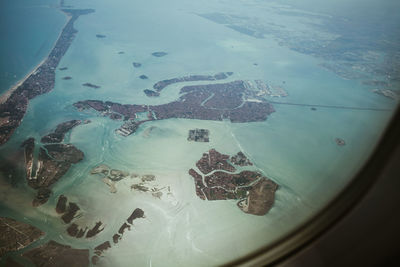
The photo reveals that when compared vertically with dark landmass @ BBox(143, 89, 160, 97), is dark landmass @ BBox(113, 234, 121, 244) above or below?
below

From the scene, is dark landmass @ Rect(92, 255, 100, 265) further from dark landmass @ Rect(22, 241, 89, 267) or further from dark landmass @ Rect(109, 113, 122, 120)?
dark landmass @ Rect(109, 113, 122, 120)

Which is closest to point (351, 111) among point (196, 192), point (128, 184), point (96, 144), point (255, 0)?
point (196, 192)

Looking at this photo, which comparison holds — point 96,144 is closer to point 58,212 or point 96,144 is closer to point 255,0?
point 58,212

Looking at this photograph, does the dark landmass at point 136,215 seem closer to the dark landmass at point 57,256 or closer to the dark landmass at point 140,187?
the dark landmass at point 140,187

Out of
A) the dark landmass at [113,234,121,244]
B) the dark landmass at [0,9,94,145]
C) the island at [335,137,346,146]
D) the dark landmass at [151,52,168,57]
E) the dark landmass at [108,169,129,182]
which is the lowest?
the dark landmass at [108,169,129,182]

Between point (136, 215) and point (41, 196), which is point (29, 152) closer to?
point (41, 196)

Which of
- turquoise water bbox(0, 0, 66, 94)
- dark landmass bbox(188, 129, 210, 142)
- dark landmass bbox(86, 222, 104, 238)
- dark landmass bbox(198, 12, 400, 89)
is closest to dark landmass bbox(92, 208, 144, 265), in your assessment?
dark landmass bbox(86, 222, 104, 238)

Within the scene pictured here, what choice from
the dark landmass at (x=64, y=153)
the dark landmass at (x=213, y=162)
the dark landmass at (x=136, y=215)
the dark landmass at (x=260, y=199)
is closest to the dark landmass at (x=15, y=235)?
A: the dark landmass at (x=136, y=215)
